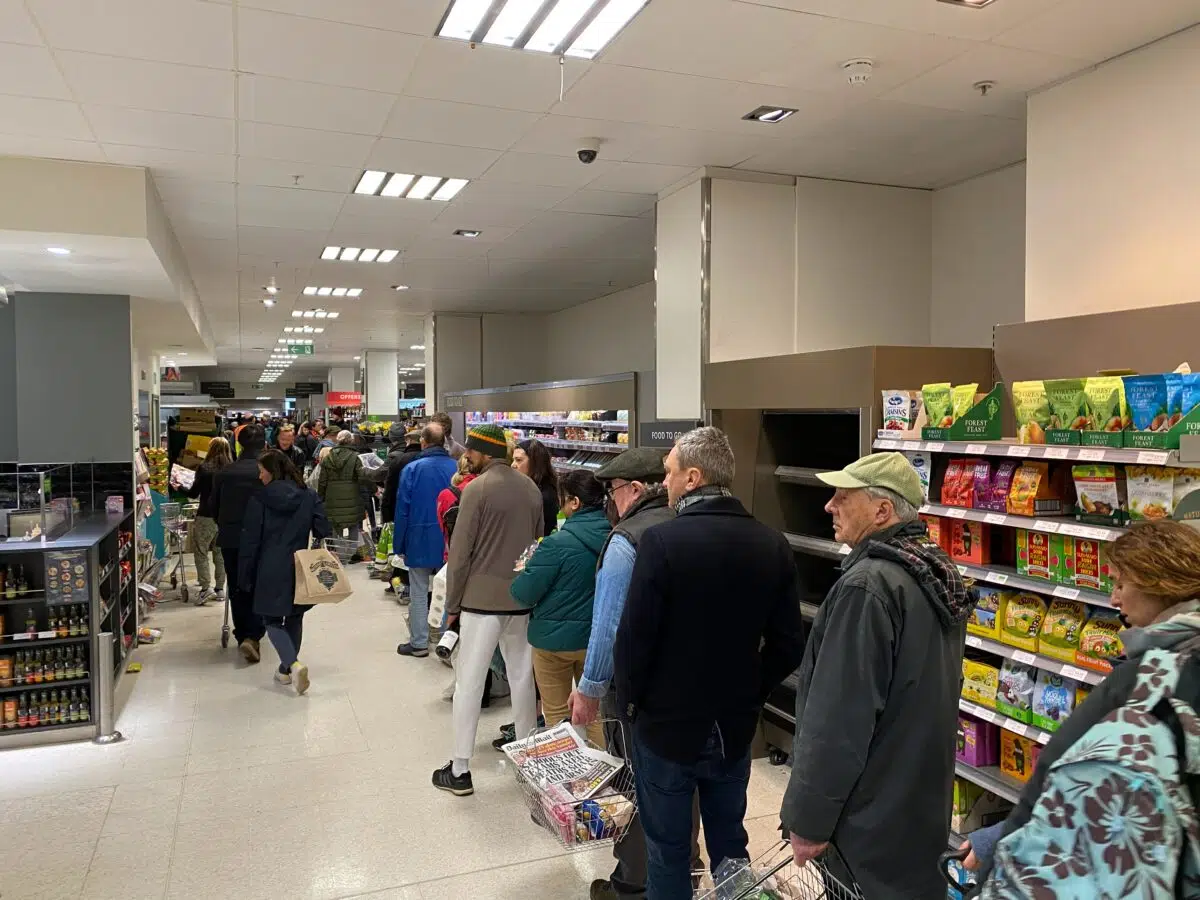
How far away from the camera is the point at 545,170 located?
5480 mm

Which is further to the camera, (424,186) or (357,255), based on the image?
(357,255)

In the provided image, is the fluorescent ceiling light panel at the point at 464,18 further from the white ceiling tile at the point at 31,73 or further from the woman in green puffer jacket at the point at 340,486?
the woman in green puffer jacket at the point at 340,486

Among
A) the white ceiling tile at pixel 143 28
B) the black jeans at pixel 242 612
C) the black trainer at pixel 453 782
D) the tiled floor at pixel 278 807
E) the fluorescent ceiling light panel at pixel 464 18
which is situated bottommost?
the tiled floor at pixel 278 807

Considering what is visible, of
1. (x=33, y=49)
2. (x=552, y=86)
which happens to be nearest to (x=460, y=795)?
(x=552, y=86)

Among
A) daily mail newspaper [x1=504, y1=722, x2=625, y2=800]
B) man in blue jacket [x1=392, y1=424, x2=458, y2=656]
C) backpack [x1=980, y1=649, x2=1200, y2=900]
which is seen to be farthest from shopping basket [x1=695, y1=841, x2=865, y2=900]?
man in blue jacket [x1=392, y1=424, x2=458, y2=656]

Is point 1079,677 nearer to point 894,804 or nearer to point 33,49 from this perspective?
point 894,804

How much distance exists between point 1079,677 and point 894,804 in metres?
1.30

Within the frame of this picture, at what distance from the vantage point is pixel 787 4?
10.6 feet

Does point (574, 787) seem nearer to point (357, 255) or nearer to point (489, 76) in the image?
point (489, 76)

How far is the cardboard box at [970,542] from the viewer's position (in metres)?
3.47

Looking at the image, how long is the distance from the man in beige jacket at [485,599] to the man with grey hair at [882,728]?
87.3 inches

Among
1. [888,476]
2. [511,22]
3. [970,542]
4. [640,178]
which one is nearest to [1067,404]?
[970,542]

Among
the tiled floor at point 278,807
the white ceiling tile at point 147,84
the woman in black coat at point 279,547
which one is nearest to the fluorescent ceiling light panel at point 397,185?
the white ceiling tile at point 147,84

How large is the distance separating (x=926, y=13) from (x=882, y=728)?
9.03ft
